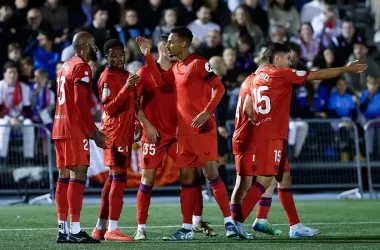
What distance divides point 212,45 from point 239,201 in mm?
10114

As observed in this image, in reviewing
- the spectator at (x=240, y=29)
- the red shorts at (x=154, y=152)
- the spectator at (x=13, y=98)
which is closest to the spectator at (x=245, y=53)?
the spectator at (x=240, y=29)

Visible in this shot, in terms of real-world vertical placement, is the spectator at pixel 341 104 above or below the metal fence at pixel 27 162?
above

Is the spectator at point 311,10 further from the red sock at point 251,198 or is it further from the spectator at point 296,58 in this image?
the red sock at point 251,198

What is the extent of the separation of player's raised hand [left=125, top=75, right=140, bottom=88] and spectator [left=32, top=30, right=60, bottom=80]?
32.4 ft

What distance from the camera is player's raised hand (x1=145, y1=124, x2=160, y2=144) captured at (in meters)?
12.2

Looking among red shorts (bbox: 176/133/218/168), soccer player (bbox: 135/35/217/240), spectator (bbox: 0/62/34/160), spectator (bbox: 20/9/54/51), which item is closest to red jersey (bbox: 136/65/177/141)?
soccer player (bbox: 135/35/217/240)

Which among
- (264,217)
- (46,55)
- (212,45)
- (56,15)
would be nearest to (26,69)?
(46,55)

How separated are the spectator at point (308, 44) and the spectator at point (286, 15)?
994 mm

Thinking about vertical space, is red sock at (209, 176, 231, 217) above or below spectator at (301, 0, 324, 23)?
below

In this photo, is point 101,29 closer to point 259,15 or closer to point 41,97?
point 41,97

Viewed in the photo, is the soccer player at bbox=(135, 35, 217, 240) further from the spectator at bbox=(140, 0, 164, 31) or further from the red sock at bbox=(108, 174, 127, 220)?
the spectator at bbox=(140, 0, 164, 31)

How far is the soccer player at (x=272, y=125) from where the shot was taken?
478 inches

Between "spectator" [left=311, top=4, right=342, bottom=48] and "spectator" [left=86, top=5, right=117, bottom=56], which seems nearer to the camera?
"spectator" [left=86, top=5, right=117, bottom=56]

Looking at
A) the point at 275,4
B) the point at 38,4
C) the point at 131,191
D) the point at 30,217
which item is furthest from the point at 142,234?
the point at 275,4
